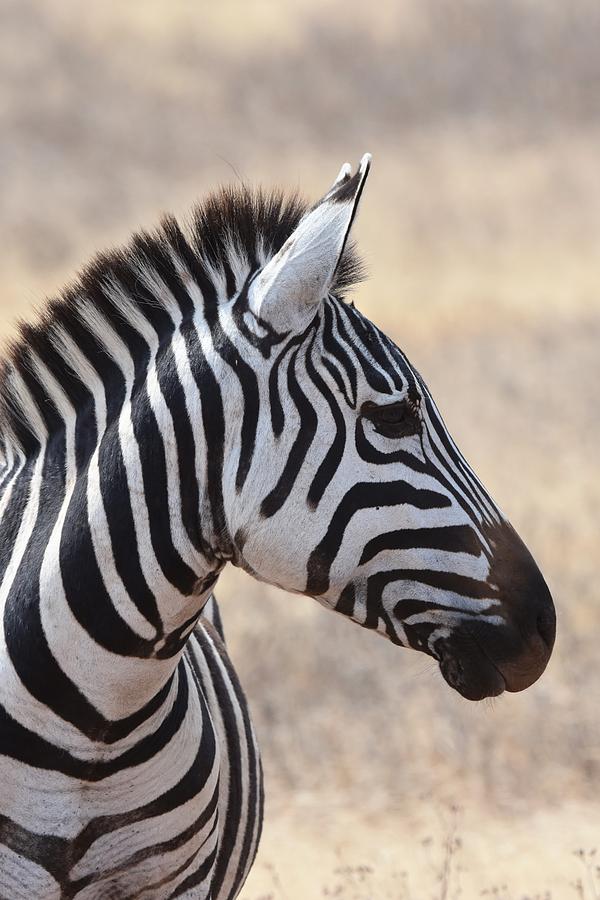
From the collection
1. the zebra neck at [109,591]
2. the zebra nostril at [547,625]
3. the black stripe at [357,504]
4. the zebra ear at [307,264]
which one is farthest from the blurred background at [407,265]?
the zebra neck at [109,591]

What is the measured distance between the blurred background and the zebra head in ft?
1.95

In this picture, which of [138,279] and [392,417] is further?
[138,279]

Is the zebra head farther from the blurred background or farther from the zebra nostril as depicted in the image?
the blurred background

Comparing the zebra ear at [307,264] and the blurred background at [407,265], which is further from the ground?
the blurred background at [407,265]

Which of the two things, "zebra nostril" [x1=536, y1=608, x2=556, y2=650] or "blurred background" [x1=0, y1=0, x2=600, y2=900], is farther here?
"blurred background" [x1=0, y1=0, x2=600, y2=900]

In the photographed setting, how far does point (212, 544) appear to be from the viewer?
305 centimetres

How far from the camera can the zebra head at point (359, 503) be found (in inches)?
118

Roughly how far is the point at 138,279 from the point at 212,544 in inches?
30.2

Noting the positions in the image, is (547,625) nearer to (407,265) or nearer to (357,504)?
(357,504)

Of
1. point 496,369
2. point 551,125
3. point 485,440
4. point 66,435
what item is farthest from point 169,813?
point 551,125

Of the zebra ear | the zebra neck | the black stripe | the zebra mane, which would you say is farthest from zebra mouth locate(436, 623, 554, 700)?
the zebra mane

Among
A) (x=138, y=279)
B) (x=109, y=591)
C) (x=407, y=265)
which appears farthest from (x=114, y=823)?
(x=407, y=265)

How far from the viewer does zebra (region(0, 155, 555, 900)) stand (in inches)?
119

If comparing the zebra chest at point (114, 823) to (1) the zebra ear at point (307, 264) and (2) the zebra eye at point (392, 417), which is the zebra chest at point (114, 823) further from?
(1) the zebra ear at point (307, 264)
